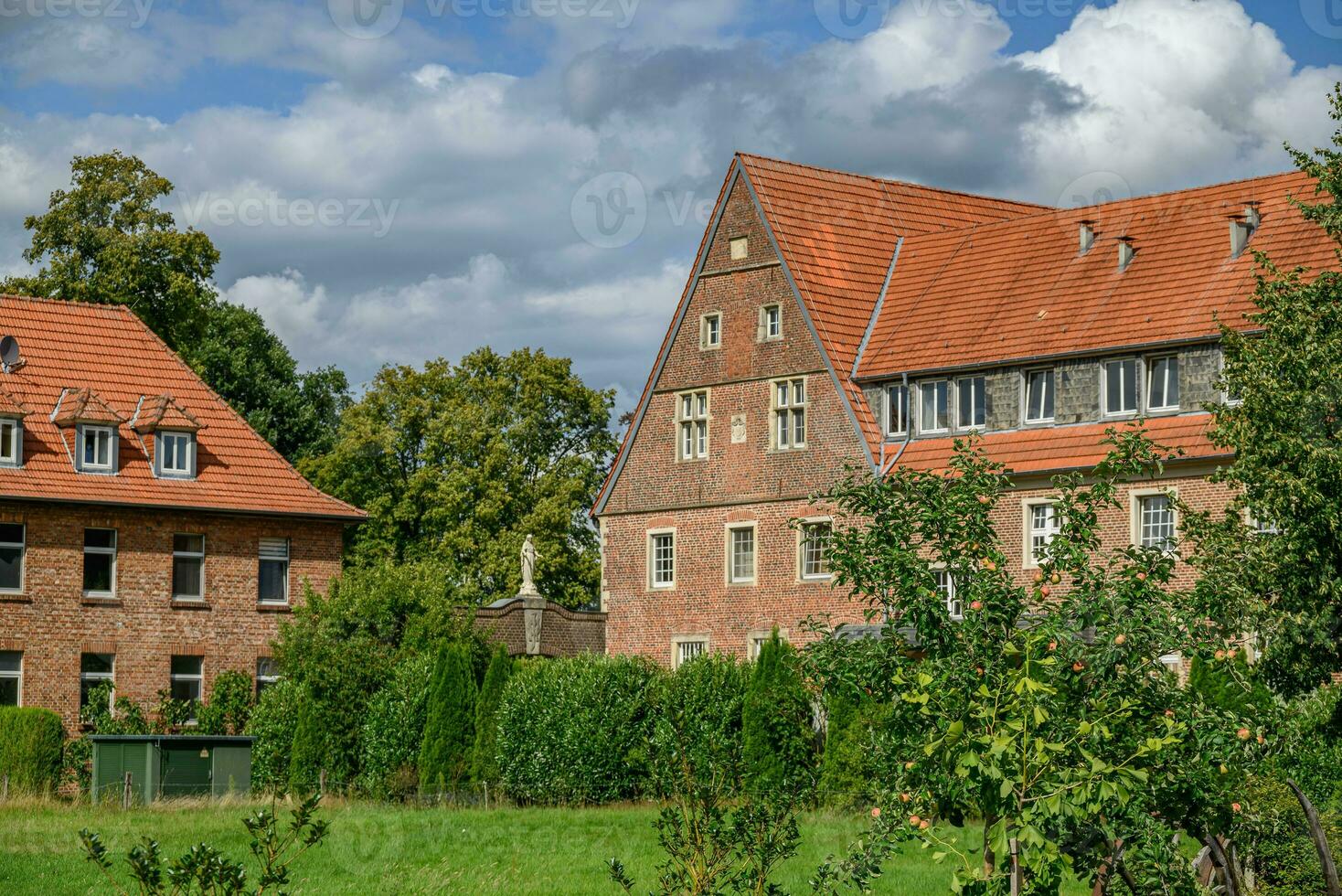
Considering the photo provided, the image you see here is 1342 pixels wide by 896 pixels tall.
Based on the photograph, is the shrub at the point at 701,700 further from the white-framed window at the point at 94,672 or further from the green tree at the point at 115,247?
the green tree at the point at 115,247

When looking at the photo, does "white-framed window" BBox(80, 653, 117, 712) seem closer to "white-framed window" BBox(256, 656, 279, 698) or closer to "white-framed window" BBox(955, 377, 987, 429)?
"white-framed window" BBox(256, 656, 279, 698)

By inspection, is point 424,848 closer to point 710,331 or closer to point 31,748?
point 31,748

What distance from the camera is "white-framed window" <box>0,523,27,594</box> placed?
135ft

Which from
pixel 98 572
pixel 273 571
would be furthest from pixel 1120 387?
pixel 98 572

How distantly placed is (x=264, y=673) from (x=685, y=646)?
32.6ft

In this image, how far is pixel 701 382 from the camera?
44.8m

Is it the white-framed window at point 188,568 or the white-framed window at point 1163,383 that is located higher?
the white-framed window at point 1163,383

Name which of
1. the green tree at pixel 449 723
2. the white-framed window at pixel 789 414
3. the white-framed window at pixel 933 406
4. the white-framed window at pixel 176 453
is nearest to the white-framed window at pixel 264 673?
the white-framed window at pixel 176 453

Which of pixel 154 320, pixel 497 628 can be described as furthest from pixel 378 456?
pixel 497 628

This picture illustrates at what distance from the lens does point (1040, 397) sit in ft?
128

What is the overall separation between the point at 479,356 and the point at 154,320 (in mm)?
13044

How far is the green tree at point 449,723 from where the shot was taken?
37.7 meters

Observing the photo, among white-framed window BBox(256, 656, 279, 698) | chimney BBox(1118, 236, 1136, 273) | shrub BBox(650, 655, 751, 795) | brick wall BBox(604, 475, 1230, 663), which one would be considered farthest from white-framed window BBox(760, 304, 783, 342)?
white-framed window BBox(256, 656, 279, 698)

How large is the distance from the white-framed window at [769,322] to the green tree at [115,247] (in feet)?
64.7
